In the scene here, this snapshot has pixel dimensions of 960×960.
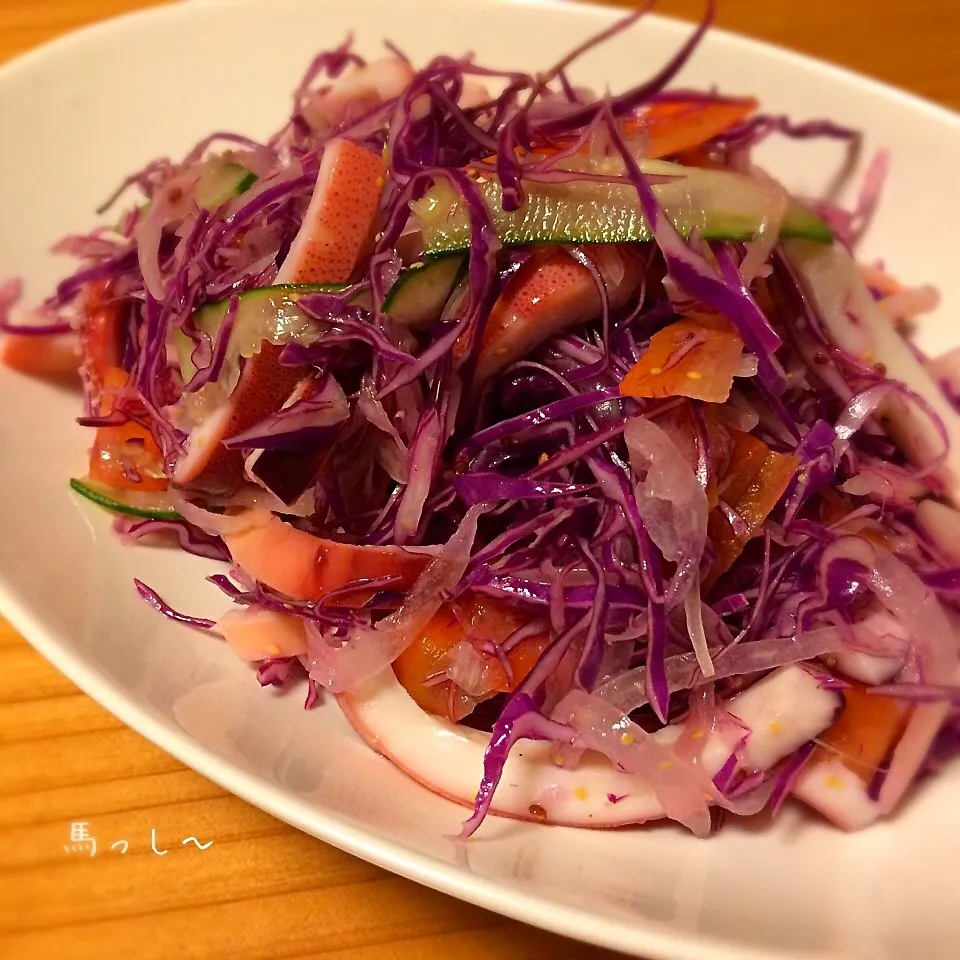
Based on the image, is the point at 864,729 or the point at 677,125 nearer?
the point at 864,729

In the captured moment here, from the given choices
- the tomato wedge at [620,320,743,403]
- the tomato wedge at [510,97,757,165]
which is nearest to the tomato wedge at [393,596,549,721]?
the tomato wedge at [620,320,743,403]

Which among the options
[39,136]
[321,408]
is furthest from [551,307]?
[39,136]

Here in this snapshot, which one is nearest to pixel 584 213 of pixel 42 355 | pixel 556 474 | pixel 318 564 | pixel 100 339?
pixel 556 474

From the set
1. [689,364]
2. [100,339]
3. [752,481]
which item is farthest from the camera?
[100,339]

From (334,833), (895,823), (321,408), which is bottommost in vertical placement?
(895,823)

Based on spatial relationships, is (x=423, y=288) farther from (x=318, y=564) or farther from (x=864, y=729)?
(x=864, y=729)

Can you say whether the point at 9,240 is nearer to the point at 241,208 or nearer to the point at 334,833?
the point at 241,208

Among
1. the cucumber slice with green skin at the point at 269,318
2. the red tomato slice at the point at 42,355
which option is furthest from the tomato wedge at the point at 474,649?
the red tomato slice at the point at 42,355
